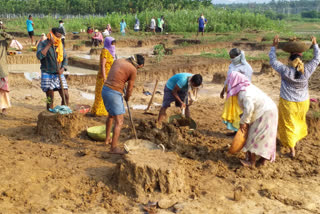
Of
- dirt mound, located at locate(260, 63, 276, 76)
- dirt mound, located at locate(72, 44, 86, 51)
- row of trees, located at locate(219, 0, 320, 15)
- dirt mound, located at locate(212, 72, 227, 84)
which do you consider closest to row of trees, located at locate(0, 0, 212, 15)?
dirt mound, located at locate(72, 44, 86, 51)

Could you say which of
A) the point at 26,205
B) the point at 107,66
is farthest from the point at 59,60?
the point at 26,205

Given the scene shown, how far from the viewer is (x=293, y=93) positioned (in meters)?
5.07

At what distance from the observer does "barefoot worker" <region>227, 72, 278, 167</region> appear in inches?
173

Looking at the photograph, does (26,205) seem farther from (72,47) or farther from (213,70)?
(72,47)

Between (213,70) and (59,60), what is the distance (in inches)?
293

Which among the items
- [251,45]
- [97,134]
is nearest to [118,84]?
[97,134]

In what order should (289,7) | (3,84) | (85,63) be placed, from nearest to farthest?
(3,84) < (85,63) < (289,7)

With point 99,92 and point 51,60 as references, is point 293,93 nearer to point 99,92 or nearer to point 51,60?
point 99,92

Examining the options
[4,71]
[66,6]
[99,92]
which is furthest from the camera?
[66,6]

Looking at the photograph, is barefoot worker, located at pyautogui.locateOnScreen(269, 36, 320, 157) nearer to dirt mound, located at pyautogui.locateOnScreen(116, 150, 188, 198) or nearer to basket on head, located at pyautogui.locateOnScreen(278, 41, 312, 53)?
basket on head, located at pyautogui.locateOnScreen(278, 41, 312, 53)

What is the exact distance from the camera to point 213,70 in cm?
1262

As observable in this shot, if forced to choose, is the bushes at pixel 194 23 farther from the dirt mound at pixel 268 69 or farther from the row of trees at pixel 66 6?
the row of trees at pixel 66 6

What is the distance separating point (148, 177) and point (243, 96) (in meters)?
1.61

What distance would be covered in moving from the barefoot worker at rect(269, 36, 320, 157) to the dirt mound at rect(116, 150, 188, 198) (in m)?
2.06
